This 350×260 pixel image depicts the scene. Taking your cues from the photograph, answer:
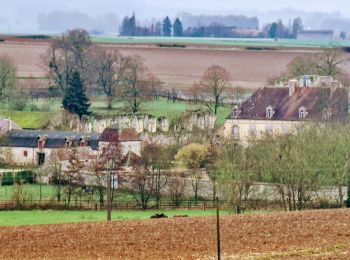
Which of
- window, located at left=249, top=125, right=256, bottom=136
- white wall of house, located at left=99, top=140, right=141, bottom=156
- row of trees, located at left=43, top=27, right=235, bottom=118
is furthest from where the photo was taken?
row of trees, located at left=43, top=27, right=235, bottom=118

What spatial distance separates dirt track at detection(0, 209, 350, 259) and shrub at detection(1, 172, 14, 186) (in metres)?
10.8

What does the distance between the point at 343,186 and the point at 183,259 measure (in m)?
11.8

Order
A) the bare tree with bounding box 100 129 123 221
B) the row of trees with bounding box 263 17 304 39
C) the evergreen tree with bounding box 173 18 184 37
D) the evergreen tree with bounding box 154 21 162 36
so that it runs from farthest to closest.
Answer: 1. the evergreen tree with bounding box 154 21 162 36
2. the row of trees with bounding box 263 17 304 39
3. the evergreen tree with bounding box 173 18 184 37
4. the bare tree with bounding box 100 129 123 221

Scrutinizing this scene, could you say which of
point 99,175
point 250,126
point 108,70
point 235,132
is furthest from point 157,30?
point 99,175

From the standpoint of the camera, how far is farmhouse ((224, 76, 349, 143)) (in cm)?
4325

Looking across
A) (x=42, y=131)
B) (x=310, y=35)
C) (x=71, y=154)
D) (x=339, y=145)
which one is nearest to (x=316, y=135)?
(x=339, y=145)

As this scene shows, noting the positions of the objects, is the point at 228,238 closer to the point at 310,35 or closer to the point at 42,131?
the point at 42,131

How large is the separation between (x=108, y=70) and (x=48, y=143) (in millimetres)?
16264

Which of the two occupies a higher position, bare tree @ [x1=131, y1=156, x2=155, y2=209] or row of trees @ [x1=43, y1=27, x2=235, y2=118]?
row of trees @ [x1=43, y1=27, x2=235, y2=118]

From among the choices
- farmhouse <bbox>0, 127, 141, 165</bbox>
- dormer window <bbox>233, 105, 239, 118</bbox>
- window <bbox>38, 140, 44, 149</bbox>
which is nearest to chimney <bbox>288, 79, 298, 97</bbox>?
dormer window <bbox>233, 105, 239, 118</bbox>

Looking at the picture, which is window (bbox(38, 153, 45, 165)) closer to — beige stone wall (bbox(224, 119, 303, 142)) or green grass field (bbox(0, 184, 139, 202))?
green grass field (bbox(0, 184, 139, 202))

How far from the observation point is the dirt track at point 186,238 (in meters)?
21.7

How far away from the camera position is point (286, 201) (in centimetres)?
3231

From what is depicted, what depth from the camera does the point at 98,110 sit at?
49688 mm
